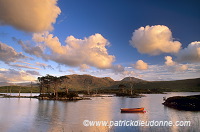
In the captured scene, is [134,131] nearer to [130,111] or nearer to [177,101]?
[130,111]

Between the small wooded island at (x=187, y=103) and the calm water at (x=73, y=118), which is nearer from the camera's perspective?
the calm water at (x=73, y=118)

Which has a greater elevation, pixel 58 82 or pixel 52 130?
pixel 58 82

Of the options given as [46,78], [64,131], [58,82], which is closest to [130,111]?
[64,131]

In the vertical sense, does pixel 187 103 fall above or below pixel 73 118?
above

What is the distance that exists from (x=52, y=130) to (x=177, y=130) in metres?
23.7

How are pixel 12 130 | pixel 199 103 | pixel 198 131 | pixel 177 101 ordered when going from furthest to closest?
pixel 177 101 < pixel 199 103 < pixel 12 130 < pixel 198 131

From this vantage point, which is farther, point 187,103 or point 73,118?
point 187,103

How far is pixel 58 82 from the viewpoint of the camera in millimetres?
144250

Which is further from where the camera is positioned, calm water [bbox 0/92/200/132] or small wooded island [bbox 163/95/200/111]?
small wooded island [bbox 163/95/200/111]

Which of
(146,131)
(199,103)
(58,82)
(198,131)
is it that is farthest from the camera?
(58,82)

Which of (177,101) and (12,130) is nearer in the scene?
(12,130)

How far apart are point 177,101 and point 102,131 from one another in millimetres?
59236

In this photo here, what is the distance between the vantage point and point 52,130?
3244cm

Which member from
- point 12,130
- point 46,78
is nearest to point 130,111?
point 12,130
